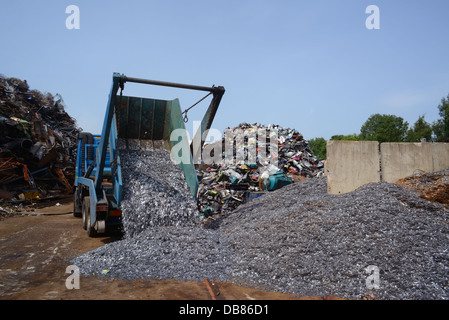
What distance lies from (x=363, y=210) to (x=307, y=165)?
8107 millimetres

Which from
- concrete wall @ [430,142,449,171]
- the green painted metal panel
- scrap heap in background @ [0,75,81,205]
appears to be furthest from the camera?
scrap heap in background @ [0,75,81,205]

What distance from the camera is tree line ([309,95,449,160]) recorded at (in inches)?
1435

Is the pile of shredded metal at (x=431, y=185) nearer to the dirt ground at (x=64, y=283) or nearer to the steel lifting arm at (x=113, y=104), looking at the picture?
the dirt ground at (x=64, y=283)

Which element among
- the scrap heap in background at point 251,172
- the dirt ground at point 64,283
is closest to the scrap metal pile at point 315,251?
the dirt ground at point 64,283

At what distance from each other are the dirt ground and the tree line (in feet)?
115

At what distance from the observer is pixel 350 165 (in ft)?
22.2

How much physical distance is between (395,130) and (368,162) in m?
43.7

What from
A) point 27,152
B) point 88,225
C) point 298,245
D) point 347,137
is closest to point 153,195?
point 88,225

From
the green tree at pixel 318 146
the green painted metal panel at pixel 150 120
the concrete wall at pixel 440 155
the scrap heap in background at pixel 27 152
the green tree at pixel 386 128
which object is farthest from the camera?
the green tree at pixel 318 146

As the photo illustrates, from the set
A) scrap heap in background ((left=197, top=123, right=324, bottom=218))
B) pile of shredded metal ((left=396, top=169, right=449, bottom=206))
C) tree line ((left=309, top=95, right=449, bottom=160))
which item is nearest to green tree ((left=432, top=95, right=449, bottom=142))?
tree line ((left=309, top=95, right=449, bottom=160))

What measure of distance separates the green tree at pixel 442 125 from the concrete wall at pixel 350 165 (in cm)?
3533

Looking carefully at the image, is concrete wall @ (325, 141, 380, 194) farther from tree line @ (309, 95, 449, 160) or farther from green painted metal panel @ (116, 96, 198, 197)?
tree line @ (309, 95, 449, 160)

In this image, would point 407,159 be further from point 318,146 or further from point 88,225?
point 318,146

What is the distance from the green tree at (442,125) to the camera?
113 ft
